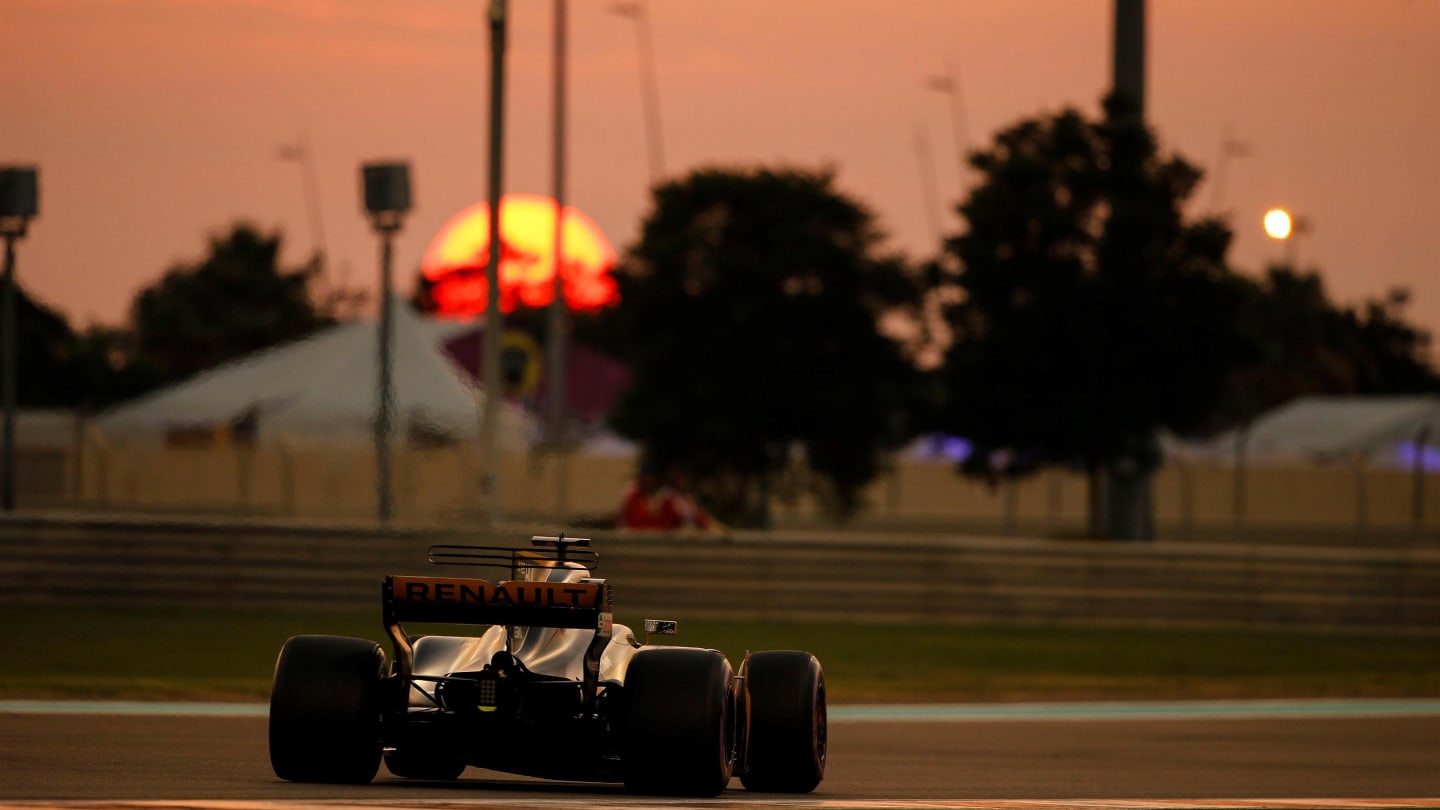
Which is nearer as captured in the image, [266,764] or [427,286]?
[266,764]

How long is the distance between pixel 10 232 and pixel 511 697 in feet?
52.1

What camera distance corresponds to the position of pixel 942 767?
464 inches

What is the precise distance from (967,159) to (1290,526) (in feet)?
65.0

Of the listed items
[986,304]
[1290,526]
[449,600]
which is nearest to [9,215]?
[986,304]

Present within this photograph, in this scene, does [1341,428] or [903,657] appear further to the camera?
[1341,428]

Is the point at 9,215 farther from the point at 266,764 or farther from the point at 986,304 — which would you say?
the point at 266,764

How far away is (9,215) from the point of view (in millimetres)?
22922

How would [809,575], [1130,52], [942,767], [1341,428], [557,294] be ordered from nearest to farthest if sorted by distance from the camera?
[942,767] < [809,575] < [1130,52] < [557,294] < [1341,428]

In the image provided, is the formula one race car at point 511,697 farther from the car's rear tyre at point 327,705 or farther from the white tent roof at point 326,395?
the white tent roof at point 326,395

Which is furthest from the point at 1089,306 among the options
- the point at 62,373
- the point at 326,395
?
the point at 62,373

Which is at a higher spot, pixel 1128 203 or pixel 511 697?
pixel 1128 203

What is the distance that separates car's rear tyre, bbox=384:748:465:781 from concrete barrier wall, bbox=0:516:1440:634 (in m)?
9.99

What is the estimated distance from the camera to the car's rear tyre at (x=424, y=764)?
9258 mm

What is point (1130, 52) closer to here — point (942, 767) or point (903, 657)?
point (903, 657)
